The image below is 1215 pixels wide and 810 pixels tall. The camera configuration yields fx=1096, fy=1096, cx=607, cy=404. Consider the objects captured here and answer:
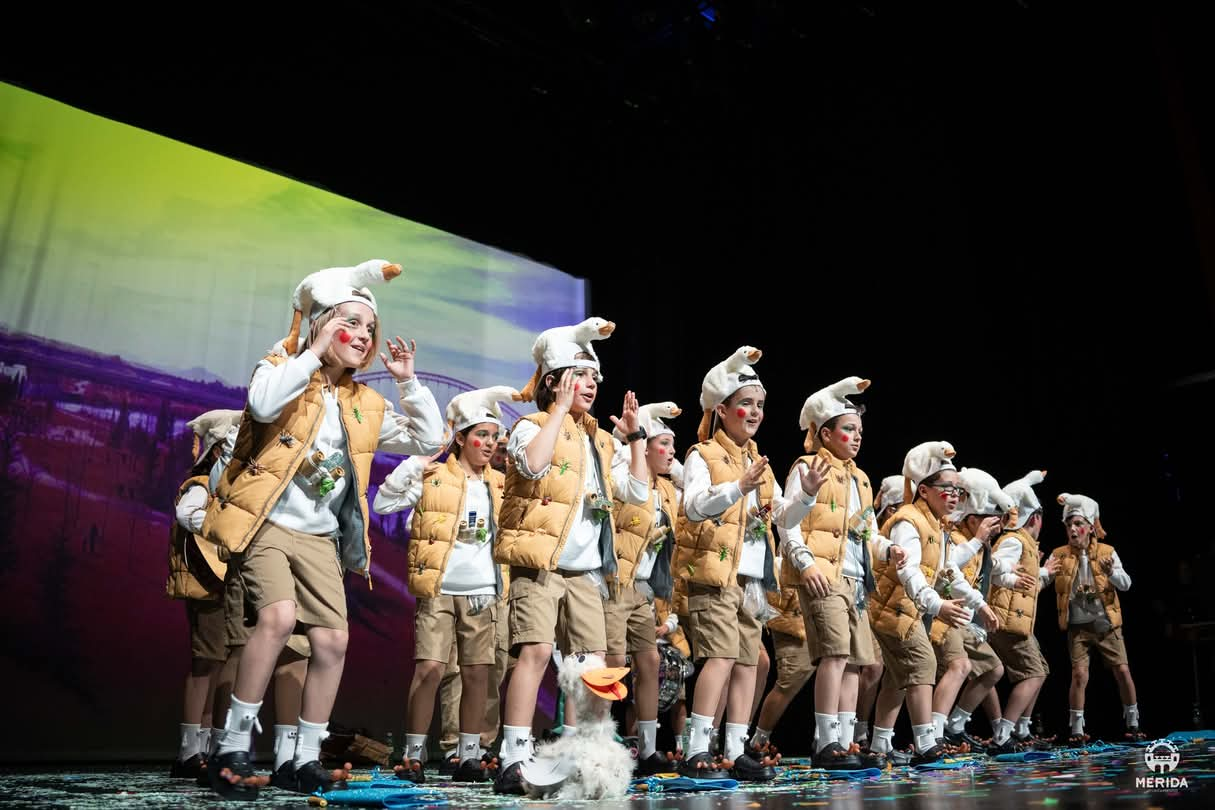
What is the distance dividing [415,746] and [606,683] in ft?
5.50

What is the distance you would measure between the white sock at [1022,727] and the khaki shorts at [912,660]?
278 cm

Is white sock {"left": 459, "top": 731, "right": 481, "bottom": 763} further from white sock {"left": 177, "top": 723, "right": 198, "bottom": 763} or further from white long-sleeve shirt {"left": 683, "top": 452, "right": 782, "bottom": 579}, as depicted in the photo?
white long-sleeve shirt {"left": 683, "top": 452, "right": 782, "bottom": 579}

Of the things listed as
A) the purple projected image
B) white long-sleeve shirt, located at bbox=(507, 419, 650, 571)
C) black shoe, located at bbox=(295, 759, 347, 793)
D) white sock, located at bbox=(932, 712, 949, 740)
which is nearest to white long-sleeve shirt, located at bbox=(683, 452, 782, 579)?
white long-sleeve shirt, located at bbox=(507, 419, 650, 571)

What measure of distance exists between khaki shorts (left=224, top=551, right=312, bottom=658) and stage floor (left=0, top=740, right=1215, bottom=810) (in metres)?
0.56

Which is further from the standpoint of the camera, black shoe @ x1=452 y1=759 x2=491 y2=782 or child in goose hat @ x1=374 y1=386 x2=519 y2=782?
child in goose hat @ x1=374 y1=386 x2=519 y2=782

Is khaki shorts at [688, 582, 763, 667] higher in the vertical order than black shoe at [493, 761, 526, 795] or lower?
higher

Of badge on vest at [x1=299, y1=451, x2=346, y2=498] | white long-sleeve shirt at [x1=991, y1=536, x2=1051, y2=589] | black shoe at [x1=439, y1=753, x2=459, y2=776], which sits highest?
white long-sleeve shirt at [x1=991, y1=536, x2=1051, y2=589]

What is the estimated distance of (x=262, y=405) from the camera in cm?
354

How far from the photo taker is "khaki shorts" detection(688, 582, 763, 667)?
4875 millimetres

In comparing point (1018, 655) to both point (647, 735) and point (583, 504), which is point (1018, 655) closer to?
point (647, 735)

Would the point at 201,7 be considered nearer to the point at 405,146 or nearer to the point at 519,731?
the point at 405,146

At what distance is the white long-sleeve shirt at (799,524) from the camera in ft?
16.7

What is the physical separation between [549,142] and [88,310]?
3.65 meters

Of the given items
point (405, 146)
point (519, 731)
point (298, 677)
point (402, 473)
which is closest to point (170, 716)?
point (402, 473)
